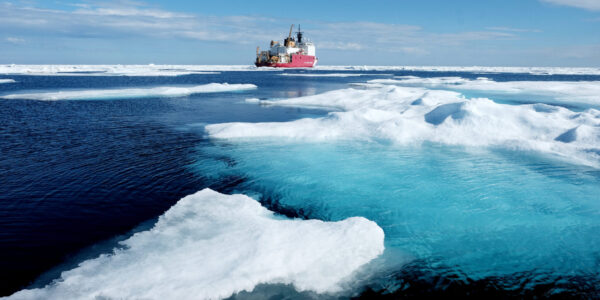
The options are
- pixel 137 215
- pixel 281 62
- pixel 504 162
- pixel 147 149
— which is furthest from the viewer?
pixel 281 62

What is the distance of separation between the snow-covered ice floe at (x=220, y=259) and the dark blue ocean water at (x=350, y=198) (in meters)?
0.39

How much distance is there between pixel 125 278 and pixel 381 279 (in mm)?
3336

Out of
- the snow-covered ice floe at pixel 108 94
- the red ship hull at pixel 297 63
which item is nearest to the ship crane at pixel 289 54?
the red ship hull at pixel 297 63

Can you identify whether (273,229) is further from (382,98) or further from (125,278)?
(382,98)

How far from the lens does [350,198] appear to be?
773cm

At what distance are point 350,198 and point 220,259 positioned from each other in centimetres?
360

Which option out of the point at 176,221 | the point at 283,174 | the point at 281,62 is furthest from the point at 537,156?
the point at 281,62

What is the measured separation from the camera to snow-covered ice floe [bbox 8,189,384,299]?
4.37 m

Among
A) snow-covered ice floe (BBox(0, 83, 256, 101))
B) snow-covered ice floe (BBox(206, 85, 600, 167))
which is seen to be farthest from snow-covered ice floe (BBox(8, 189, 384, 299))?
snow-covered ice floe (BBox(0, 83, 256, 101))

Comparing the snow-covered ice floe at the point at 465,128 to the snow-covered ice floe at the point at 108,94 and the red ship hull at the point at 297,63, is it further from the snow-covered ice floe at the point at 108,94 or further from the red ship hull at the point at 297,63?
the red ship hull at the point at 297,63

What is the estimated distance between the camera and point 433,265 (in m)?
5.29

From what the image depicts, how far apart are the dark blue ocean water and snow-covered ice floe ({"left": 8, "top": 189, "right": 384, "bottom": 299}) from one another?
394 millimetres

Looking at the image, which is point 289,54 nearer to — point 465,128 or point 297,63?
point 297,63

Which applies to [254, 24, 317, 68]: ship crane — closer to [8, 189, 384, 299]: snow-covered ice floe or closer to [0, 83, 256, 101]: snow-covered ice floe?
[0, 83, 256, 101]: snow-covered ice floe
